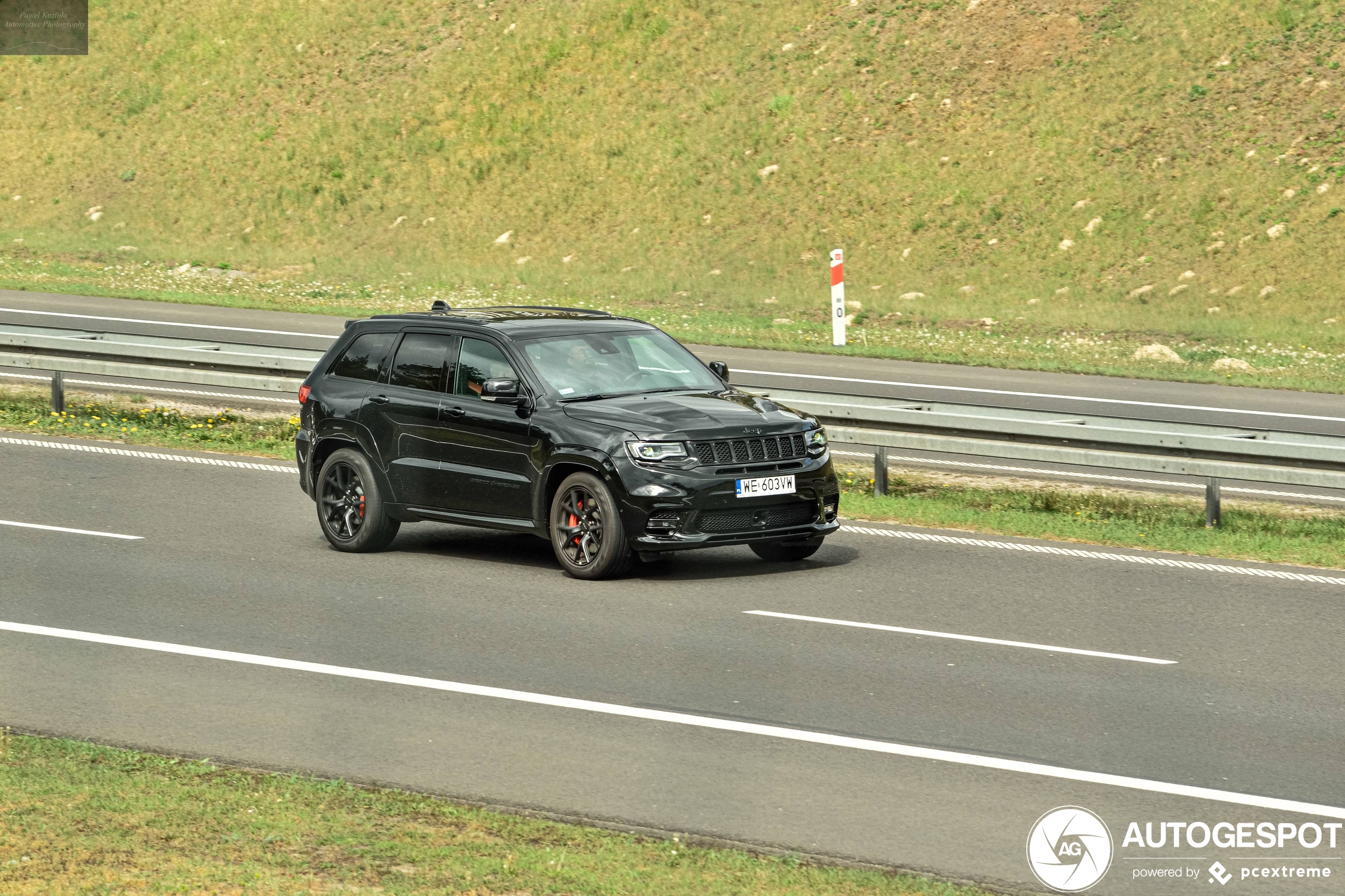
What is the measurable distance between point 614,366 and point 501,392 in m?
0.93

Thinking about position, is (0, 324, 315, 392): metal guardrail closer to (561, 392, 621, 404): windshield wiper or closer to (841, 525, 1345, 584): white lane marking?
(561, 392, 621, 404): windshield wiper

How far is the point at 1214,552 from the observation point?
12578mm

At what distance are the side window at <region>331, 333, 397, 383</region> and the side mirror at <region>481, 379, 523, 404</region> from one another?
1238 millimetres

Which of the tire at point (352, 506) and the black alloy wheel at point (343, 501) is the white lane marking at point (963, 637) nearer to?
the tire at point (352, 506)

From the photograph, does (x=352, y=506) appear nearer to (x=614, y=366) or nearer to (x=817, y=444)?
(x=614, y=366)

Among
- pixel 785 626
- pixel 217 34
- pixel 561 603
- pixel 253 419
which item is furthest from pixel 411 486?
pixel 217 34

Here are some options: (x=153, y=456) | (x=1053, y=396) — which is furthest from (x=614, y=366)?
(x=1053, y=396)

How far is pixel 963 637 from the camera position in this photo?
9.76m

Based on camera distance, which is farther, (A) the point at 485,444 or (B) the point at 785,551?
(B) the point at 785,551

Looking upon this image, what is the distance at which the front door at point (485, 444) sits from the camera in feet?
37.9

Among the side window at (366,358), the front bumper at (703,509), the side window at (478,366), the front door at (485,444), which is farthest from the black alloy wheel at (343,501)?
the front bumper at (703,509)

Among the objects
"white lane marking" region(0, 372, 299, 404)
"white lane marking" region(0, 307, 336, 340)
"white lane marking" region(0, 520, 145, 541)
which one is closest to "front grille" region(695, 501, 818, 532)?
"white lane marking" region(0, 520, 145, 541)

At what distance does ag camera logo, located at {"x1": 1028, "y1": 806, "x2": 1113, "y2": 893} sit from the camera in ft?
19.3

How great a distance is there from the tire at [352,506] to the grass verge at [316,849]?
214 inches
